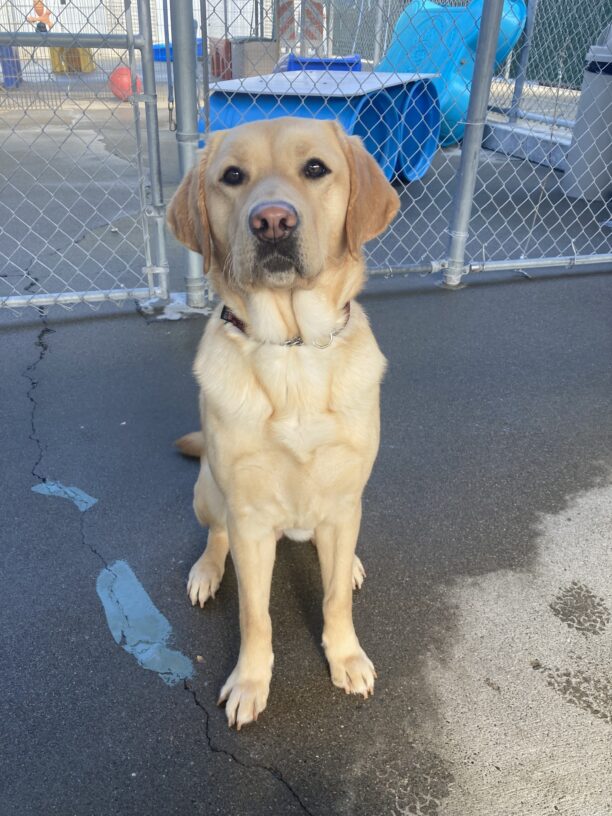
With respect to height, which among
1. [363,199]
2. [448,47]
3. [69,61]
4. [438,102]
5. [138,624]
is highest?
[448,47]

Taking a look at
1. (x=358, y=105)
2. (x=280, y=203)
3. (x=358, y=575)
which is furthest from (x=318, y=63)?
(x=358, y=575)

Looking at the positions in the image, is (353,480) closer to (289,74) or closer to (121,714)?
(121,714)

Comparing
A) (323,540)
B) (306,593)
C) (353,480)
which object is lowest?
(306,593)

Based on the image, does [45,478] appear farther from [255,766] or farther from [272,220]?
[272,220]

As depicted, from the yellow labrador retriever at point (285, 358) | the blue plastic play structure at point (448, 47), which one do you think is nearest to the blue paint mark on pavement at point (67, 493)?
the yellow labrador retriever at point (285, 358)

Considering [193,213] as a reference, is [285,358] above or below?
below

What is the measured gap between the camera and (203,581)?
1996 millimetres

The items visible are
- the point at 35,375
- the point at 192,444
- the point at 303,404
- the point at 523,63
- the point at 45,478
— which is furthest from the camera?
the point at 523,63

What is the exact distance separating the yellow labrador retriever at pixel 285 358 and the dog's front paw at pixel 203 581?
312 millimetres

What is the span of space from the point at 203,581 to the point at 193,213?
1095mm

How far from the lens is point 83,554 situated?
7.14ft

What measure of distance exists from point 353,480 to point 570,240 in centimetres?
443

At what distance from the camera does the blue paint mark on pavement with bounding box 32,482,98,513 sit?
241cm

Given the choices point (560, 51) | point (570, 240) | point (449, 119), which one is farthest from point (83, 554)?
point (560, 51)
